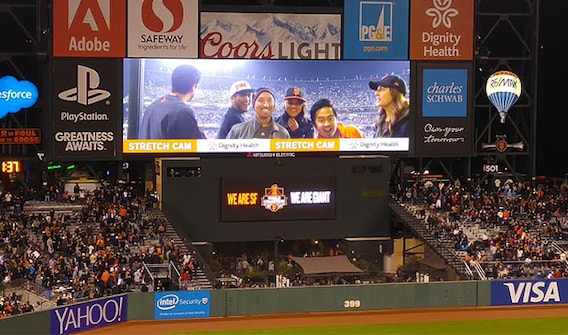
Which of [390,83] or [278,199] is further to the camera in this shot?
[390,83]

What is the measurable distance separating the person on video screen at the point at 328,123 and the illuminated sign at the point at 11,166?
11.8 metres

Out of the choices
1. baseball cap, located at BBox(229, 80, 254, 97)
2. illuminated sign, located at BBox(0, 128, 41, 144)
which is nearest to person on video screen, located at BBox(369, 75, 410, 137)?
baseball cap, located at BBox(229, 80, 254, 97)

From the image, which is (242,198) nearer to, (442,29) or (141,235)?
(141,235)

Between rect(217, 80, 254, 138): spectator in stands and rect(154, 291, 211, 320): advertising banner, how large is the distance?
9.63 m

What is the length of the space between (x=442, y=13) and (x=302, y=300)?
14836mm

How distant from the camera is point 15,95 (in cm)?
3650

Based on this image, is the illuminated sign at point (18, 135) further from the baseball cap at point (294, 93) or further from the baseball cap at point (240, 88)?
the baseball cap at point (294, 93)

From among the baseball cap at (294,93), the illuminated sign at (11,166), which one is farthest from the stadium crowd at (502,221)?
the illuminated sign at (11,166)

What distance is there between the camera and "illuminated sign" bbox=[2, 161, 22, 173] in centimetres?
3811

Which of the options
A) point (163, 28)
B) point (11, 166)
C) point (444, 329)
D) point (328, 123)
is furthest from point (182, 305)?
point (11, 166)

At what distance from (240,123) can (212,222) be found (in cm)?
396

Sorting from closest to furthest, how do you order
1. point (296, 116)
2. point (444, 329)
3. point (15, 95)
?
point (444, 329)
point (15, 95)
point (296, 116)

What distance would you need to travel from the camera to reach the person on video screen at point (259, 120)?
37281 mm

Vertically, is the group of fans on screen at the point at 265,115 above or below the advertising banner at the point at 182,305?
above
